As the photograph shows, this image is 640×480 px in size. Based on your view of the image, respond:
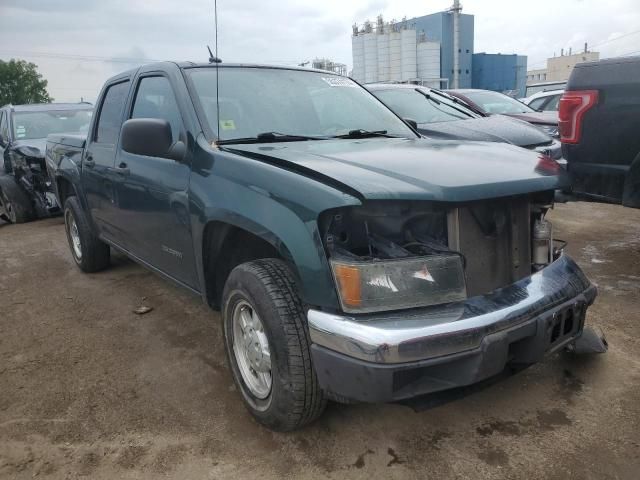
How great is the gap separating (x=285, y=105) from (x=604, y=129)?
2452 mm

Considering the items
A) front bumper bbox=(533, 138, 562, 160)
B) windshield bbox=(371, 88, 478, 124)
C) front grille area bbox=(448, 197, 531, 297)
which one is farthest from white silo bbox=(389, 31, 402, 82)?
front grille area bbox=(448, 197, 531, 297)

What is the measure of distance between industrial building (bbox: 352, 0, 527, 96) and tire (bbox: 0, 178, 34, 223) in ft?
124

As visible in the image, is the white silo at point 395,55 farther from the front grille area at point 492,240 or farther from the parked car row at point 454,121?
the front grille area at point 492,240

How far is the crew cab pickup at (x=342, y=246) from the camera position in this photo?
1.97 meters

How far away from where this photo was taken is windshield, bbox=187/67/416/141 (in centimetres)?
303

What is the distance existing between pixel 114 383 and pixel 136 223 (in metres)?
1.09

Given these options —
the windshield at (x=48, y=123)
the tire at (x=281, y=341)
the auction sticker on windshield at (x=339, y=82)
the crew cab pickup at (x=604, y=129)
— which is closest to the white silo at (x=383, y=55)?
the windshield at (x=48, y=123)

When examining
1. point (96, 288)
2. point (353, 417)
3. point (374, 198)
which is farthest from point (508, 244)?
point (96, 288)

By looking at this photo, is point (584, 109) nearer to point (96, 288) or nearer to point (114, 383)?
point (114, 383)

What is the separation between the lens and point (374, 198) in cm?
197

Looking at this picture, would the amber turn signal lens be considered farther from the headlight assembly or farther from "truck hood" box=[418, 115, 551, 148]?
"truck hood" box=[418, 115, 551, 148]

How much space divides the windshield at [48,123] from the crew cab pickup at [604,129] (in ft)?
22.8

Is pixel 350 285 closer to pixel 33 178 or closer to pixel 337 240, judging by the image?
pixel 337 240

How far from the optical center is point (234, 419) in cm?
263
